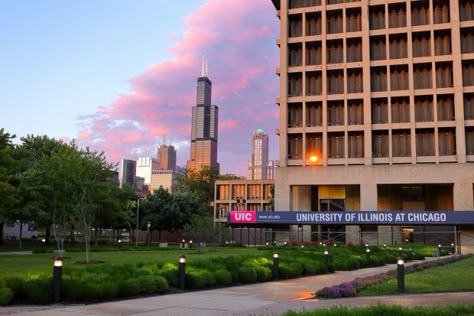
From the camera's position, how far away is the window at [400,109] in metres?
73.5

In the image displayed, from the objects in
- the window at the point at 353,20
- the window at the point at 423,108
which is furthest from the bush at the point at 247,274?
the window at the point at 353,20

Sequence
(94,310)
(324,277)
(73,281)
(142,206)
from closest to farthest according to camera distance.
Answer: (94,310) < (73,281) < (324,277) < (142,206)

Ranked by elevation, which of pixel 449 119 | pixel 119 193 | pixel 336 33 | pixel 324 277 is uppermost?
pixel 336 33

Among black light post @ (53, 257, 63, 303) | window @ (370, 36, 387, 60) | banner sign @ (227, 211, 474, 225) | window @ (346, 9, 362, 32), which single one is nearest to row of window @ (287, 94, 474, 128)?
window @ (370, 36, 387, 60)

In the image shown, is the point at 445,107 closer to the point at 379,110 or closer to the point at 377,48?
the point at 379,110

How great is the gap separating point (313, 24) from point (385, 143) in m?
19.7

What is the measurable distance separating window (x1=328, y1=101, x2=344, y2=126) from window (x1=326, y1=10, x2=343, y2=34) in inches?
396

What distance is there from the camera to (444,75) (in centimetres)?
7331

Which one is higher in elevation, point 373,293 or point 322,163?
point 322,163

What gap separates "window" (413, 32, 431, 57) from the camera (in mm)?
73875

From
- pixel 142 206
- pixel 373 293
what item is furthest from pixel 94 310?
pixel 142 206

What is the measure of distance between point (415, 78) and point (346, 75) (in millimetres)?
8975

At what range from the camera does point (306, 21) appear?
78.9 metres

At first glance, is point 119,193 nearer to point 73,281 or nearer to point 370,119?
point 370,119
